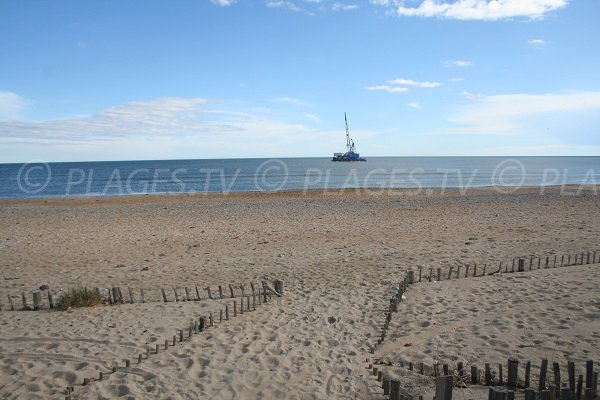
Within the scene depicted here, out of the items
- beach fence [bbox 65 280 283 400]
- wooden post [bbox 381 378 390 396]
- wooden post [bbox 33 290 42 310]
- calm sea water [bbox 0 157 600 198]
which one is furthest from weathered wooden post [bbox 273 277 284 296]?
calm sea water [bbox 0 157 600 198]

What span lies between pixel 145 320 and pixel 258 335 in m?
2.12

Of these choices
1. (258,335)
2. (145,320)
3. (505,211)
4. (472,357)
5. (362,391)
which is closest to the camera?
(362,391)

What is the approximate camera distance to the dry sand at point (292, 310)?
575 centimetres

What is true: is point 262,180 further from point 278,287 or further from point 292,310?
point 292,310

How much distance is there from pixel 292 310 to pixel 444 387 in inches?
168

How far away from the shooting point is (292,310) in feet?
27.1

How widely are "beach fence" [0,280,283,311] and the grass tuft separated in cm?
17

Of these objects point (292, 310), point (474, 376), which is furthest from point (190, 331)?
point (474, 376)

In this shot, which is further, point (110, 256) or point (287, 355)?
point (110, 256)

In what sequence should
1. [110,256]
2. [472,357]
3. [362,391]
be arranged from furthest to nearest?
1. [110,256]
2. [472,357]
3. [362,391]

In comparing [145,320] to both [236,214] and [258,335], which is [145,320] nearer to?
[258,335]

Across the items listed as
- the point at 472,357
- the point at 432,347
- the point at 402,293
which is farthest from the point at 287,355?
the point at 402,293

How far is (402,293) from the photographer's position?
8.86 metres

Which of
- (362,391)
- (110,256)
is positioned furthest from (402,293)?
(110,256)
